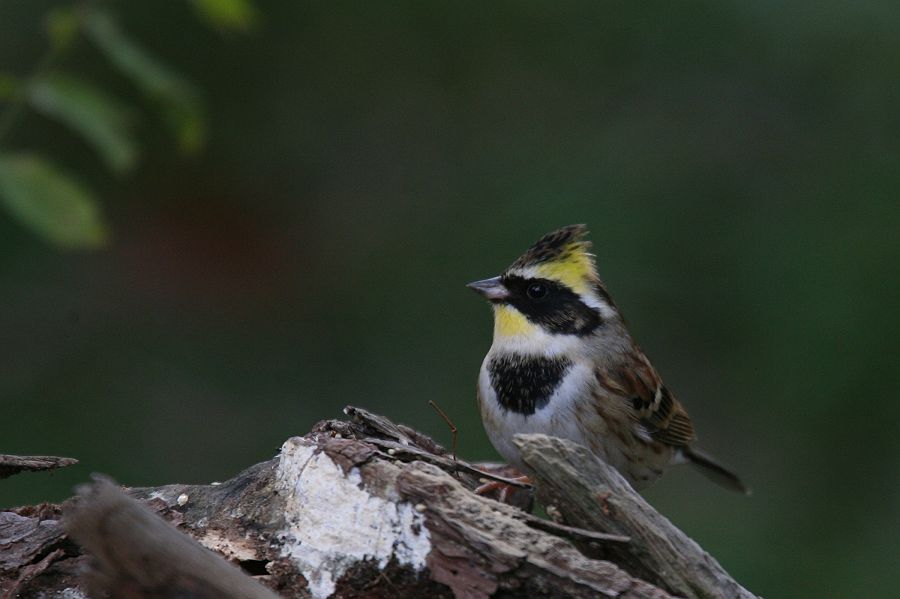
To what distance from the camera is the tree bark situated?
2.74 m


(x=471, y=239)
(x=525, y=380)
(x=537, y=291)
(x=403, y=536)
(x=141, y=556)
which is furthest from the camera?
(x=471, y=239)

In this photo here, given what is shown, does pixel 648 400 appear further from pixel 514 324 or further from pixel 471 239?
pixel 471 239

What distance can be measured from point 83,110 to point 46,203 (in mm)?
321

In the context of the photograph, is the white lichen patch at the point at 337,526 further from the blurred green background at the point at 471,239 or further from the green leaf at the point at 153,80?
the blurred green background at the point at 471,239

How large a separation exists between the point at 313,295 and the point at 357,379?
1.09m

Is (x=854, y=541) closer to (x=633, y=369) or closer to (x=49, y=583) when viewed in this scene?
(x=633, y=369)

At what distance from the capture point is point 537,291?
4.22 meters

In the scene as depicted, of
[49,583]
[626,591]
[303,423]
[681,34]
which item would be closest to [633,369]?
[626,591]

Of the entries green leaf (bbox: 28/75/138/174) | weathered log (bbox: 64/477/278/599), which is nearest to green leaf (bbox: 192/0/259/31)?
green leaf (bbox: 28/75/138/174)

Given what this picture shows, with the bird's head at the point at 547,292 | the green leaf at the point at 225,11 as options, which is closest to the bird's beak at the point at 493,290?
the bird's head at the point at 547,292

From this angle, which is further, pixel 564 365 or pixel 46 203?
pixel 564 365

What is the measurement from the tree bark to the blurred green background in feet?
8.44

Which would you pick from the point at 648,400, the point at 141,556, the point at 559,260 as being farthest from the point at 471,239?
the point at 141,556

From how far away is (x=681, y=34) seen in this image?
719cm
